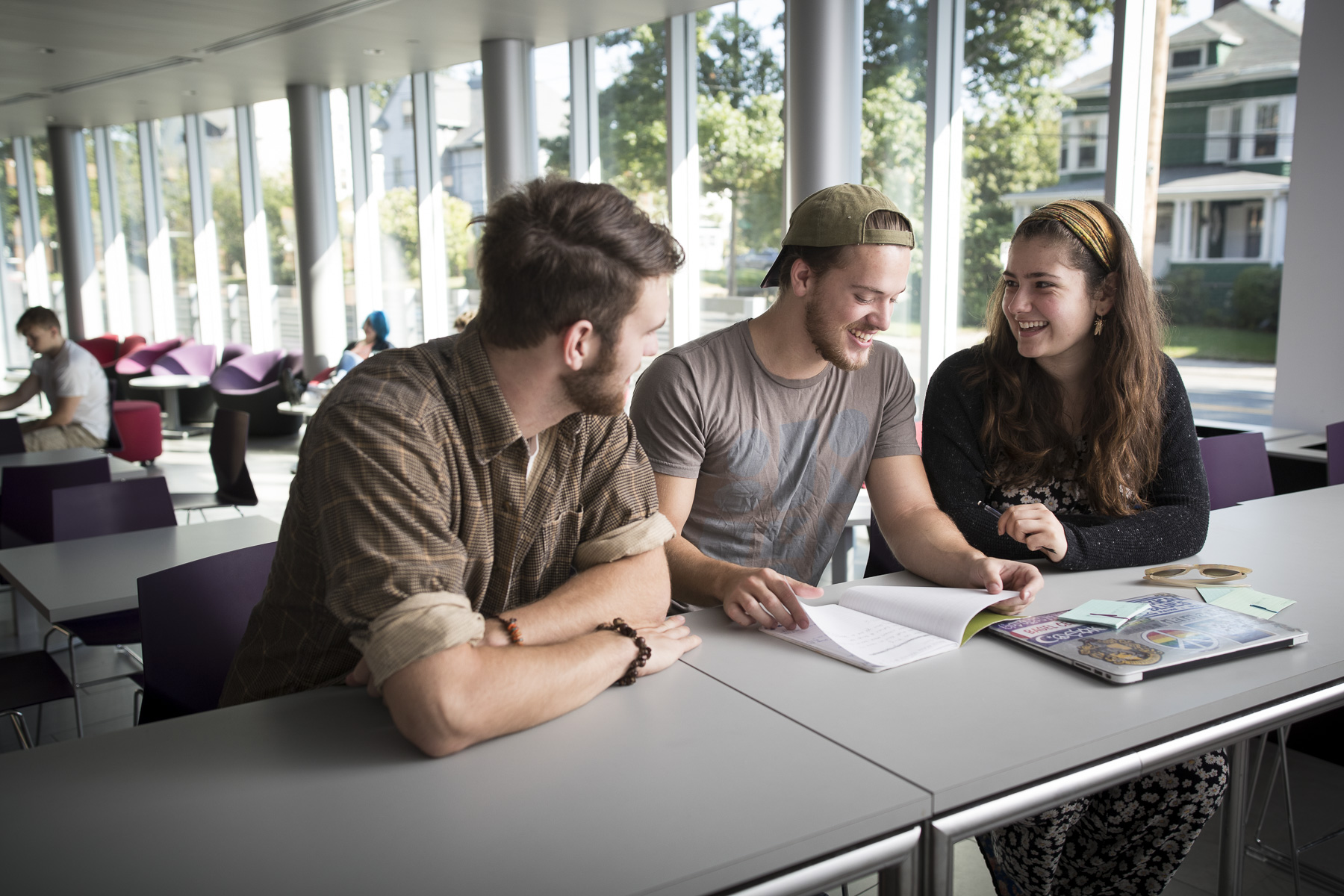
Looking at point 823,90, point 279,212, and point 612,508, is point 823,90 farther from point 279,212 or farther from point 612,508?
point 279,212

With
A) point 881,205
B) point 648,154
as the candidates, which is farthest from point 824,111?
point 881,205

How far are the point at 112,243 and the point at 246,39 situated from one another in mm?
6712

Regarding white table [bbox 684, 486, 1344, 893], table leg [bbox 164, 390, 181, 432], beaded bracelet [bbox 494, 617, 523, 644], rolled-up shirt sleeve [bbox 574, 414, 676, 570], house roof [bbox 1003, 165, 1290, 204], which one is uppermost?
house roof [bbox 1003, 165, 1290, 204]

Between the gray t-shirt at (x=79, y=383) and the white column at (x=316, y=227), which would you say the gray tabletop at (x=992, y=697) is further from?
the white column at (x=316, y=227)

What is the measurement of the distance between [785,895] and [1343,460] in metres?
3.27

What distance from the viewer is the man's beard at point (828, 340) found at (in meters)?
2.11

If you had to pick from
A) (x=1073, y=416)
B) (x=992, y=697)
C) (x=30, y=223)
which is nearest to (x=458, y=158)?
(x=1073, y=416)

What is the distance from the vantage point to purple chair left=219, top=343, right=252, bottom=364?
10.8 m

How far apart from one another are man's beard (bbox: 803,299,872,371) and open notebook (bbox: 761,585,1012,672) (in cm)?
54

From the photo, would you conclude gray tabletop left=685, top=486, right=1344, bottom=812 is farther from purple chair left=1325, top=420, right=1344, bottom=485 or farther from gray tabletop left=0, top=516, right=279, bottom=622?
purple chair left=1325, top=420, right=1344, bottom=485

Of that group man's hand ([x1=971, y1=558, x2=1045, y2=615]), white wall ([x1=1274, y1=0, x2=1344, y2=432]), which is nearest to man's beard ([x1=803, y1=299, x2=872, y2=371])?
man's hand ([x1=971, y1=558, x2=1045, y2=615])

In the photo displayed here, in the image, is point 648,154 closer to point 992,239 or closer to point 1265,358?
point 992,239

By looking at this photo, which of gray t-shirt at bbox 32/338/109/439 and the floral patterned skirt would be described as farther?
gray t-shirt at bbox 32/338/109/439

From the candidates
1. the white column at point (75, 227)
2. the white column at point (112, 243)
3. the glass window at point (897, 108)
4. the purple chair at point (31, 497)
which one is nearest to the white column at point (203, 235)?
the white column at point (112, 243)
